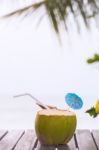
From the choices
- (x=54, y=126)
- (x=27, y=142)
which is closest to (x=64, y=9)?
(x=54, y=126)

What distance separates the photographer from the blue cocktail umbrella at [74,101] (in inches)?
47.4

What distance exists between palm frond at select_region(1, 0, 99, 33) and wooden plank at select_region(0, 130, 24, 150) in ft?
2.43

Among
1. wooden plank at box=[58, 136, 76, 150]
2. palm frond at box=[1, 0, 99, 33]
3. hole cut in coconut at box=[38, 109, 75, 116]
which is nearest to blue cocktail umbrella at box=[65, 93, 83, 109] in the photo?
hole cut in coconut at box=[38, 109, 75, 116]

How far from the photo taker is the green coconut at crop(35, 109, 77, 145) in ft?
3.66

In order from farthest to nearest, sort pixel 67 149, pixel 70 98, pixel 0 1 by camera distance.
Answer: pixel 70 98
pixel 67 149
pixel 0 1

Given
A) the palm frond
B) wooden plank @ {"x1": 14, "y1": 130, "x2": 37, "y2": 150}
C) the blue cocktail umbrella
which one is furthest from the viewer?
the blue cocktail umbrella

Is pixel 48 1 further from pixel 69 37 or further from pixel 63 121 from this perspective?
pixel 63 121

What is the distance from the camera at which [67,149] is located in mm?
1085

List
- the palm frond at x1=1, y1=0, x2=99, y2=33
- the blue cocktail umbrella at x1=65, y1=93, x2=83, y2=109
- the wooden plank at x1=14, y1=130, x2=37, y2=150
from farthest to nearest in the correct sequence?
the blue cocktail umbrella at x1=65, y1=93, x2=83, y2=109
the wooden plank at x1=14, y1=130, x2=37, y2=150
the palm frond at x1=1, y1=0, x2=99, y2=33

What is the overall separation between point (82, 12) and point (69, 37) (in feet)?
0.12

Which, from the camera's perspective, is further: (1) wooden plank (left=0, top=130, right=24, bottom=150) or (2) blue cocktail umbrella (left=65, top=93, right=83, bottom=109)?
(2) blue cocktail umbrella (left=65, top=93, right=83, bottom=109)

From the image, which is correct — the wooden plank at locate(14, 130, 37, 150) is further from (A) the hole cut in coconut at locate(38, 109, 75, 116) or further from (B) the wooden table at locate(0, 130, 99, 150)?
(A) the hole cut in coconut at locate(38, 109, 75, 116)

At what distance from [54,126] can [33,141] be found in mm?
149

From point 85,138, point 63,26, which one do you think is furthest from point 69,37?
point 85,138
